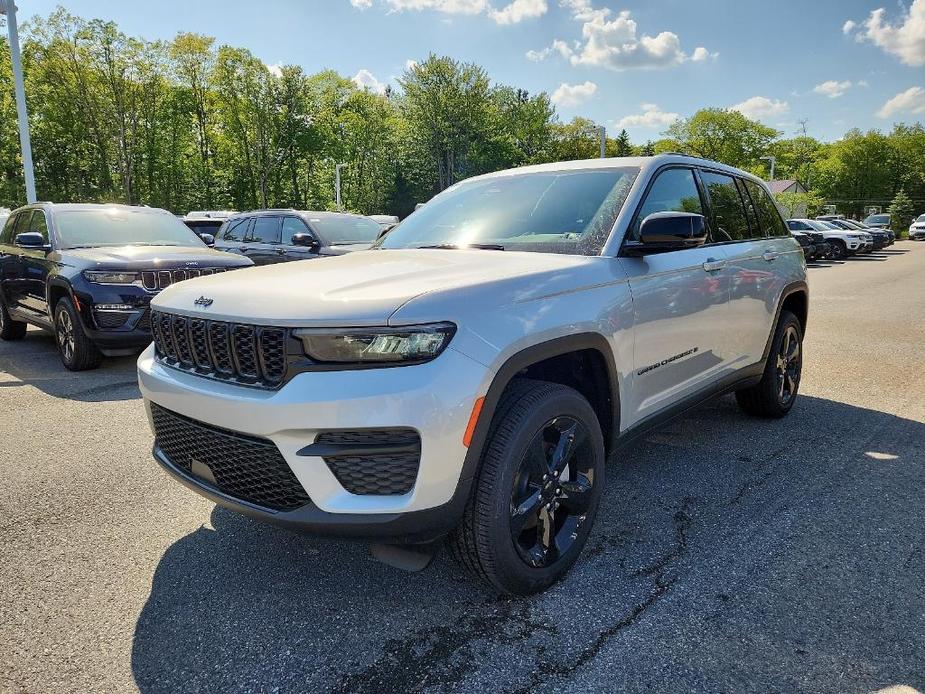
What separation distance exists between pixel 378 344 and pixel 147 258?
17.7ft

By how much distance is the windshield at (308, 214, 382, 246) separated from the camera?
1011 centimetres

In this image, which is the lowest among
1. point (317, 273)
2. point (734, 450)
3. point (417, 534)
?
point (734, 450)

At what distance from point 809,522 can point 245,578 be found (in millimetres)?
2633

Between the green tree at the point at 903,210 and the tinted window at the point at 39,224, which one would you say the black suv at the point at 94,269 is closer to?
the tinted window at the point at 39,224

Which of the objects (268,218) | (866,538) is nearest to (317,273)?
(866,538)

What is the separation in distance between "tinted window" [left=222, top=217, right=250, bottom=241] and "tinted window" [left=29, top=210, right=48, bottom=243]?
12.8 ft

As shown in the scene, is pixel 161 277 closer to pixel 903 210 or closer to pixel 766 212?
pixel 766 212

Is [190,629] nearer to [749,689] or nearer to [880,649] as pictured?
[749,689]

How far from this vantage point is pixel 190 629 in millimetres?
2357

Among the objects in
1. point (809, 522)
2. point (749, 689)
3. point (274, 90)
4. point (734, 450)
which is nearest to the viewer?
point (749, 689)

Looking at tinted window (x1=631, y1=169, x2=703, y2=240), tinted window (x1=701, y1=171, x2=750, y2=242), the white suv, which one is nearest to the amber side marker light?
the white suv

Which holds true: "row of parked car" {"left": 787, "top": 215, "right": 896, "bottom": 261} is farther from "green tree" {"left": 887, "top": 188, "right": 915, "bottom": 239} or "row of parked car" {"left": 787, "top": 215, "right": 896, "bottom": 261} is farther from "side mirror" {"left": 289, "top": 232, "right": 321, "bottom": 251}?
"green tree" {"left": 887, "top": 188, "right": 915, "bottom": 239}

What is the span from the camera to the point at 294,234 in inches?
408

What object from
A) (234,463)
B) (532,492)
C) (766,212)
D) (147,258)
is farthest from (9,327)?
(766,212)
